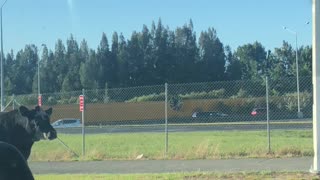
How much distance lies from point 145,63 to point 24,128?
77390mm

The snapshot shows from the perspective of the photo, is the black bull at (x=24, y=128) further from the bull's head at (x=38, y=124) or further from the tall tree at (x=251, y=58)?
the tall tree at (x=251, y=58)

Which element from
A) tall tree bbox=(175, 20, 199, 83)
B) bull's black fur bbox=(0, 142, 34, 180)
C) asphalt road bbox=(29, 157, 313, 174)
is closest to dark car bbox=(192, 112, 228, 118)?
asphalt road bbox=(29, 157, 313, 174)

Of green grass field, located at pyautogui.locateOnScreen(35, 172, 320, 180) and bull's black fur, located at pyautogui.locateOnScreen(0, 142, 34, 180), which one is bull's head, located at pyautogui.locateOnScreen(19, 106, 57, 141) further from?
bull's black fur, located at pyautogui.locateOnScreen(0, 142, 34, 180)

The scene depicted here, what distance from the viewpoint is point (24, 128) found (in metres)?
7.74

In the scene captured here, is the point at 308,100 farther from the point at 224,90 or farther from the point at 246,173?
the point at 246,173

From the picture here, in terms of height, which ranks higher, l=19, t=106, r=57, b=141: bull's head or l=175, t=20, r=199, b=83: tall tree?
l=175, t=20, r=199, b=83: tall tree

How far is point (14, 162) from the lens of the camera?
2926 mm

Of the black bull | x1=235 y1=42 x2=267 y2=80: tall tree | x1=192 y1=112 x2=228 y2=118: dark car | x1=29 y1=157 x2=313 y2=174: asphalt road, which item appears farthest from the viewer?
x1=235 y1=42 x2=267 y2=80: tall tree

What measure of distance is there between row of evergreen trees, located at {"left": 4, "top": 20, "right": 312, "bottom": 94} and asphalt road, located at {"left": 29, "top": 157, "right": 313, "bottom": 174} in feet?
209

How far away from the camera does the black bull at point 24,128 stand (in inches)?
301

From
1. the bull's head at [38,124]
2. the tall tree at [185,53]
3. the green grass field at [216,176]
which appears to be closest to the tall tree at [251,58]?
the tall tree at [185,53]

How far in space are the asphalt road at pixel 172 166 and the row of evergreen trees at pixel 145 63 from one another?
63.8 m

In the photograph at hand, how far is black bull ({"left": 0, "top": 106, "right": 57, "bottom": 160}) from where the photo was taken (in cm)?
766

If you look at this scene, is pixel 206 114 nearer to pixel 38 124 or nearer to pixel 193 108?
pixel 193 108
